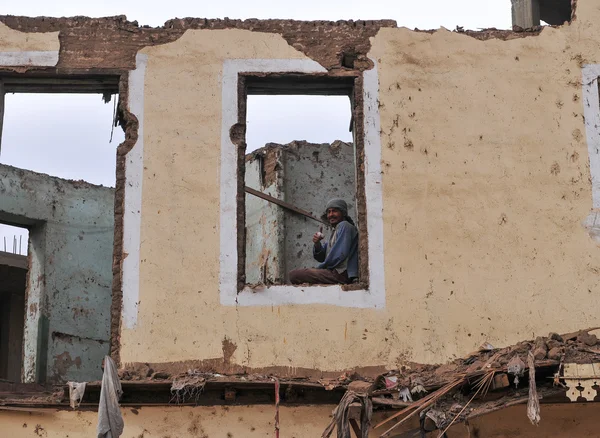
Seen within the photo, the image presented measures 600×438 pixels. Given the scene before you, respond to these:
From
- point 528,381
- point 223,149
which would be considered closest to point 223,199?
point 223,149

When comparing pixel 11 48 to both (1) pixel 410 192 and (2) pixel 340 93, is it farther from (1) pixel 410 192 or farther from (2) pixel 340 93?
(1) pixel 410 192

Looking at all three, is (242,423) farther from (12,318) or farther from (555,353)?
(12,318)

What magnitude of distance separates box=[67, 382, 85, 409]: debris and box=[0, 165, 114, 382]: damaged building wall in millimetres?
4676

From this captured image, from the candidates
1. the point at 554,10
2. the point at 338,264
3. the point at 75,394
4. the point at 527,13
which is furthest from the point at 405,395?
the point at 554,10

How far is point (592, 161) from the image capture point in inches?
436

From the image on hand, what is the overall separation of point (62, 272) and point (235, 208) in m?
4.95

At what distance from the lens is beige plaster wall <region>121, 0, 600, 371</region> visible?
34.2 feet

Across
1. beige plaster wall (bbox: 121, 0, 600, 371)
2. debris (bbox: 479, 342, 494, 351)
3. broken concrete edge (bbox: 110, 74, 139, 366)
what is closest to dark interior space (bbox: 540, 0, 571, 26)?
beige plaster wall (bbox: 121, 0, 600, 371)

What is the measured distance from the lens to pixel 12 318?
18.5 meters

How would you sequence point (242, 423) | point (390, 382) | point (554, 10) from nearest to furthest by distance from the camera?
point (390, 382), point (242, 423), point (554, 10)

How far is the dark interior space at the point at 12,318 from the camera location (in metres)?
17.4

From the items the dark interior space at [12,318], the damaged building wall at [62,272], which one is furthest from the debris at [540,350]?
the dark interior space at [12,318]

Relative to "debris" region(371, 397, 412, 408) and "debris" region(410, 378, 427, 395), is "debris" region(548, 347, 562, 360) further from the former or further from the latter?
"debris" region(371, 397, 412, 408)

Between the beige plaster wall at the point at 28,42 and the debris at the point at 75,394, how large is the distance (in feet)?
10.2
